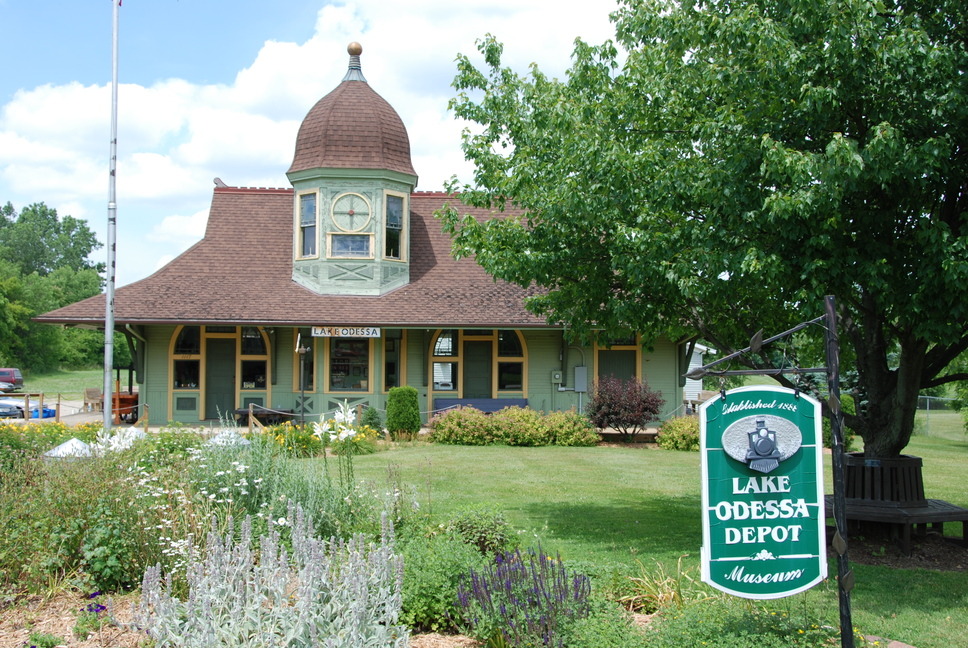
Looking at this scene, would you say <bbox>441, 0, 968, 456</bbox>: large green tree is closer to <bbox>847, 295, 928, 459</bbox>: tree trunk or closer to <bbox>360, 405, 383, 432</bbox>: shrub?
<bbox>847, 295, 928, 459</bbox>: tree trunk

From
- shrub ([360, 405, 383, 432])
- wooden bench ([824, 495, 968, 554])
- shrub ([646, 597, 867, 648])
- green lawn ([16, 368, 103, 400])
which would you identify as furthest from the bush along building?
green lawn ([16, 368, 103, 400])

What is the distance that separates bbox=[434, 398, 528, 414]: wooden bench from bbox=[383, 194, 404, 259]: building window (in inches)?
154

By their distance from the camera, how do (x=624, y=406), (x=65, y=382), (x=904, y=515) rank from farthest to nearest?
(x=65, y=382) < (x=624, y=406) < (x=904, y=515)

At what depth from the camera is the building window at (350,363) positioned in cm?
2042

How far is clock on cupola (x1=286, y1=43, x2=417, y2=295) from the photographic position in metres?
20.5

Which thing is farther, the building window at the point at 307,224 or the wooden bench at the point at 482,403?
the building window at the point at 307,224

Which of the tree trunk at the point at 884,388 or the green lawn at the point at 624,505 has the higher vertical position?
the tree trunk at the point at 884,388

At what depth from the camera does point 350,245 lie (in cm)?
2075

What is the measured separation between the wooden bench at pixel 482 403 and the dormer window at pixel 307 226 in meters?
4.96

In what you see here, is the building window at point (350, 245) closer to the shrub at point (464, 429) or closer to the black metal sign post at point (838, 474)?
the shrub at point (464, 429)

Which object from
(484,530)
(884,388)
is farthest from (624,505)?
(484,530)

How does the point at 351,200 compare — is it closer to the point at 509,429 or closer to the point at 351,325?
the point at 351,325

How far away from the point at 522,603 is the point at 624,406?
561 inches

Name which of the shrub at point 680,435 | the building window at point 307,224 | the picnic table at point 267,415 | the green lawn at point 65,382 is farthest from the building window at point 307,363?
the green lawn at point 65,382
